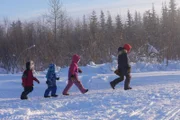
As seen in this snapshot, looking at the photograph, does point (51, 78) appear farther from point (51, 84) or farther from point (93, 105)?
point (93, 105)

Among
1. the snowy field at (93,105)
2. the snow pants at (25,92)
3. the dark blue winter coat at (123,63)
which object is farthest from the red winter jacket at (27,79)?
the dark blue winter coat at (123,63)

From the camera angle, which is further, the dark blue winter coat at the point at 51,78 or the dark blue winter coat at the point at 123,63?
the dark blue winter coat at the point at 123,63

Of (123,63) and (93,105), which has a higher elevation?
(123,63)

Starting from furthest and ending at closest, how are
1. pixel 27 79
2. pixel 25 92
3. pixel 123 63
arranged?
→ pixel 123 63, pixel 27 79, pixel 25 92

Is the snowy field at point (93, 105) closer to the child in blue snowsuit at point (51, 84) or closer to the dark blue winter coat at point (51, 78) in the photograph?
the child in blue snowsuit at point (51, 84)

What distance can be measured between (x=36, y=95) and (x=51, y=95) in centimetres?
125

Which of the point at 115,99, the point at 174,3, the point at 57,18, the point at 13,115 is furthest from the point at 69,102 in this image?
the point at 174,3

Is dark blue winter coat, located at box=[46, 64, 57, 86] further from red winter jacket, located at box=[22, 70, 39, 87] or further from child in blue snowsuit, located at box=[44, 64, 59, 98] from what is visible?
red winter jacket, located at box=[22, 70, 39, 87]

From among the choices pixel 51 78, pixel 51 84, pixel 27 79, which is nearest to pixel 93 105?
pixel 51 84

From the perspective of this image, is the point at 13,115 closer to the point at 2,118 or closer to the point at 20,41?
the point at 2,118

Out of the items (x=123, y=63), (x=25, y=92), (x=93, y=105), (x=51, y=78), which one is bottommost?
(x=93, y=105)

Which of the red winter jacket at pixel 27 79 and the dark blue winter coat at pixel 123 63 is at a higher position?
the dark blue winter coat at pixel 123 63

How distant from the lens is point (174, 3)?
61.6 meters

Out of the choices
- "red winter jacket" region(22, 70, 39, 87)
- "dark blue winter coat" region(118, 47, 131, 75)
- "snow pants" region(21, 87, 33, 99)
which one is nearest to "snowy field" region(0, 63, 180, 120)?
"snow pants" region(21, 87, 33, 99)
